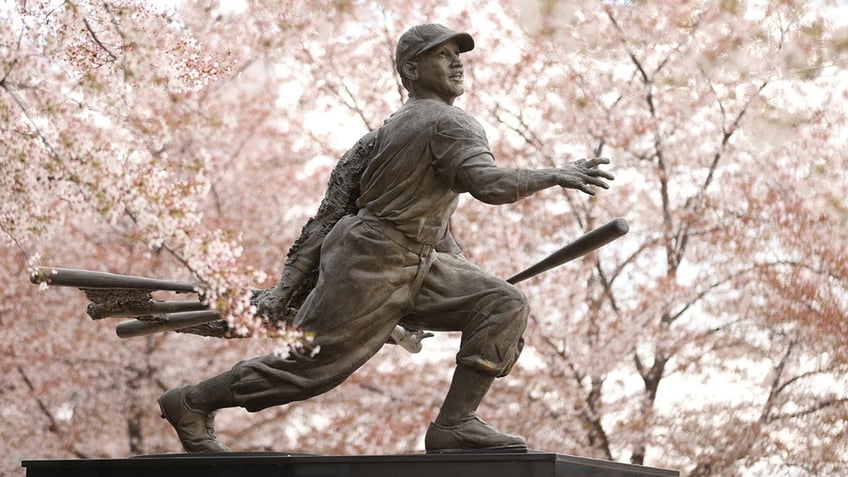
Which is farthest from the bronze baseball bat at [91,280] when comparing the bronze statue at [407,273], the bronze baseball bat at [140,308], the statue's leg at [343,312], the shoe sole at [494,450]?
the shoe sole at [494,450]

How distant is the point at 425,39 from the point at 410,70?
152 mm

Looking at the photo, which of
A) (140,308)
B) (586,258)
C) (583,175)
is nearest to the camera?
(583,175)

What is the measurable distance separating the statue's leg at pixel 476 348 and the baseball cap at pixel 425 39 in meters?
0.98

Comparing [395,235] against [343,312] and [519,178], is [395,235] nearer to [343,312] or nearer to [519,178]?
[343,312]

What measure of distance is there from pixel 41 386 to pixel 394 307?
873 cm

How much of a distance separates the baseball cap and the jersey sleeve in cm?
35

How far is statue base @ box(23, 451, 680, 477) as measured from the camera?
4523 millimetres

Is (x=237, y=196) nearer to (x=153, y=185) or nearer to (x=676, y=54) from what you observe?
(x=676, y=54)

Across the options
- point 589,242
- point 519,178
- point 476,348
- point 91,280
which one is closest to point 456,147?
point 519,178

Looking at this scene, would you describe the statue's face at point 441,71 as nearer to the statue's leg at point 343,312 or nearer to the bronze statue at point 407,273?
the bronze statue at point 407,273

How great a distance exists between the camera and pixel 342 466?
4.72m

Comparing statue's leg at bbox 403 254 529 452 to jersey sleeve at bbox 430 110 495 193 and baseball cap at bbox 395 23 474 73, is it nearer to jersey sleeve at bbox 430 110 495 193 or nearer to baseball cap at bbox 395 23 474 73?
jersey sleeve at bbox 430 110 495 193

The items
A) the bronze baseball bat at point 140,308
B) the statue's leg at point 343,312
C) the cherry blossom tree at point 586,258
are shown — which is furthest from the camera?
the cherry blossom tree at point 586,258

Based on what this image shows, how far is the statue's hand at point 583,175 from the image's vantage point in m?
4.47
